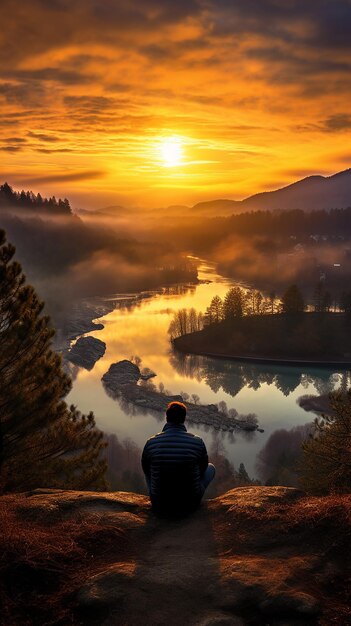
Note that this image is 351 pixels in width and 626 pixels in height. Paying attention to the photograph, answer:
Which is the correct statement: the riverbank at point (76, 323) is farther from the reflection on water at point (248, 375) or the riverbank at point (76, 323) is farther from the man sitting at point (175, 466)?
the man sitting at point (175, 466)

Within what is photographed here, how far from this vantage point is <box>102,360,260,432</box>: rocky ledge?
7500 centimetres

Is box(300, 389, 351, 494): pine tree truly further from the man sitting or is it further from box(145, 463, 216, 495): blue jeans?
the man sitting

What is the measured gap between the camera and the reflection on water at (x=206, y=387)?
71750 mm

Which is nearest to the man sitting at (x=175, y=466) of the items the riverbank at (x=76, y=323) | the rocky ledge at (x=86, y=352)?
the rocky ledge at (x=86, y=352)

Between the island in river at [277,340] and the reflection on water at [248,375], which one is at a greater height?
the island in river at [277,340]

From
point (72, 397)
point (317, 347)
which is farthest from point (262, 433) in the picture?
point (317, 347)

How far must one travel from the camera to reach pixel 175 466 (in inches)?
379

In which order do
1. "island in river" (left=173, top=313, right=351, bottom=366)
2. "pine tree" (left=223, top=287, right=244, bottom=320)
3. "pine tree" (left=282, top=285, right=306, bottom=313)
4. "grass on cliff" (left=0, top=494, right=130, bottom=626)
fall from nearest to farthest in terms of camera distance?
"grass on cliff" (left=0, top=494, right=130, bottom=626), "island in river" (left=173, top=313, right=351, bottom=366), "pine tree" (left=282, top=285, right=306, bottom=313), "pine tree" (left=223, top=287, right=244, bottom=320)

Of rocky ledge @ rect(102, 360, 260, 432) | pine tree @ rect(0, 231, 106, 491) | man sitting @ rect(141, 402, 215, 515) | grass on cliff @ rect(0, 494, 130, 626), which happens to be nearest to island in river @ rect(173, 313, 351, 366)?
rocky ledge @ rect(102, 360, 260, 432)

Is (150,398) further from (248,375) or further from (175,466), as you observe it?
(175,466)

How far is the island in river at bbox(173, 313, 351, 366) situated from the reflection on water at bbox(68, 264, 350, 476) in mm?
5099

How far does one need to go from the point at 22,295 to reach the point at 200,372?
95451 mm

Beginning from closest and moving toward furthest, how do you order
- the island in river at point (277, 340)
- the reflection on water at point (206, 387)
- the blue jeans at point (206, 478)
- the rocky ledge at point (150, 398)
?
the blue jeans at point (206, 478) → the reflection on water at point (206, 387) → the rocky ledge at point (150, 398) → the island in river at point (277, 340)

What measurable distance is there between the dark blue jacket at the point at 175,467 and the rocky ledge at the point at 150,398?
64746 mm
